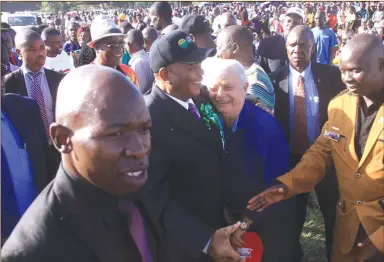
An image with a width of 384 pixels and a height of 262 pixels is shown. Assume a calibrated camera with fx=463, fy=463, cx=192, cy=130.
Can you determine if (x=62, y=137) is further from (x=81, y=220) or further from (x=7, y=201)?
(x=7, y=201)

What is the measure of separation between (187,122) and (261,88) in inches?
51.2

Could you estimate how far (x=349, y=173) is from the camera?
283 centimetres

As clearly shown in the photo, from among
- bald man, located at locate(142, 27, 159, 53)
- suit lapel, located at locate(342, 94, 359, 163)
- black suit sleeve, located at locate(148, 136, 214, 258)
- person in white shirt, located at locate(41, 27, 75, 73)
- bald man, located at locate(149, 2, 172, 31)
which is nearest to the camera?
black suit sleeve, located at locate(148, 136, 214, 258)

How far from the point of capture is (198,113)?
276 centimetres

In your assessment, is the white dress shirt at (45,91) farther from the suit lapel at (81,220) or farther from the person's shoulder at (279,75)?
the suit lapel at (81,220)

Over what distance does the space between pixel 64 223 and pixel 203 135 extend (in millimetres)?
1285

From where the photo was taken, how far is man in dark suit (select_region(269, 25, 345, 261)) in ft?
12.8

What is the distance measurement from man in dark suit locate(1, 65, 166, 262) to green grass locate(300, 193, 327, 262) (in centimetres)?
323

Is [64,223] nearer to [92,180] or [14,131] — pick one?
[92,180]

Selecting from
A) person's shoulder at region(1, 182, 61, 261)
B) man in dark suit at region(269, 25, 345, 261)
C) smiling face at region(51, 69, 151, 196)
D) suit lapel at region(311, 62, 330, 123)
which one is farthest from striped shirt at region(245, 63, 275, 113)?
person's shoulder at region(1, 182, 61, 261)

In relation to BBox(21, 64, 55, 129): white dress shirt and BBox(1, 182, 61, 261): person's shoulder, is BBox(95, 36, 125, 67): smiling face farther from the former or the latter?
BBox(1, 182, 61, 261): person's shoulder

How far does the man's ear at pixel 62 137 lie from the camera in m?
1.51

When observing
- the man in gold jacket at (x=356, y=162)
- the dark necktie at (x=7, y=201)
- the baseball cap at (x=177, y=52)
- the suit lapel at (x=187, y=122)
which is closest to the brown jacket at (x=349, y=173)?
the man in gold jacket at (x=356, y=162)

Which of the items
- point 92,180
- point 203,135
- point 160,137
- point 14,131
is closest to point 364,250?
point 203,135
